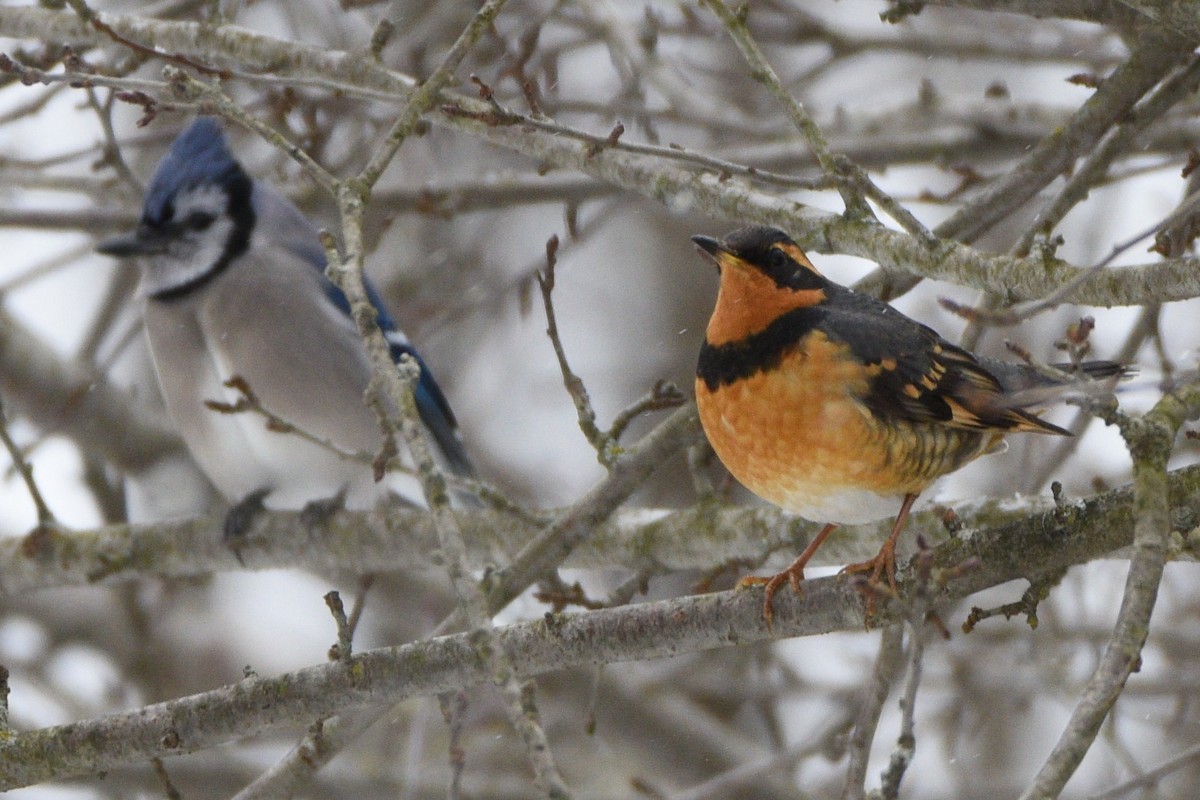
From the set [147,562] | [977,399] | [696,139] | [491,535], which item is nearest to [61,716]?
[147,562]

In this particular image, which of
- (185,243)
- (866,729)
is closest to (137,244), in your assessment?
(185,243)

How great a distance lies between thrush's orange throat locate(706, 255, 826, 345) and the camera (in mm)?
3479

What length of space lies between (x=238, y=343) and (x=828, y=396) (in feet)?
10.2

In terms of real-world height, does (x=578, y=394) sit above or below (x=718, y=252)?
below

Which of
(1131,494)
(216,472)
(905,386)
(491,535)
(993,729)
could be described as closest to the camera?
(1131,494)

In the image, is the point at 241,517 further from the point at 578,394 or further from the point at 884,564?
the point at 884,564

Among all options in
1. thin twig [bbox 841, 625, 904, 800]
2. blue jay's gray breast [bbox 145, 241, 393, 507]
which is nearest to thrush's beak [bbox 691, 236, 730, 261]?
thin twig [bbox 841, 625, 904, 800]

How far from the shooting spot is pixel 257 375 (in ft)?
18.3

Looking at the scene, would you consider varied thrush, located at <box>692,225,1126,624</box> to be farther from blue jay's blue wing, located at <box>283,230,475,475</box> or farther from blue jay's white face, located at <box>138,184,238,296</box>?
blue jay's white face, located at <box>138,184,238,296</box>

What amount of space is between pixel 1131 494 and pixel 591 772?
4.28m

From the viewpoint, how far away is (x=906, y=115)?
572 centimetres

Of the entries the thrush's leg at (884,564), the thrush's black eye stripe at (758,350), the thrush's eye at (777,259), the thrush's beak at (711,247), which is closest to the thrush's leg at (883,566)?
the thrush's leg at (884,564)

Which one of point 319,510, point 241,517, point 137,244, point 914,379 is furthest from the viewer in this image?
point 137,244

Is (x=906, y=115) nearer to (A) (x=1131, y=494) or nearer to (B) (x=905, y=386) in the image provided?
(B) (x=905, y=386)
